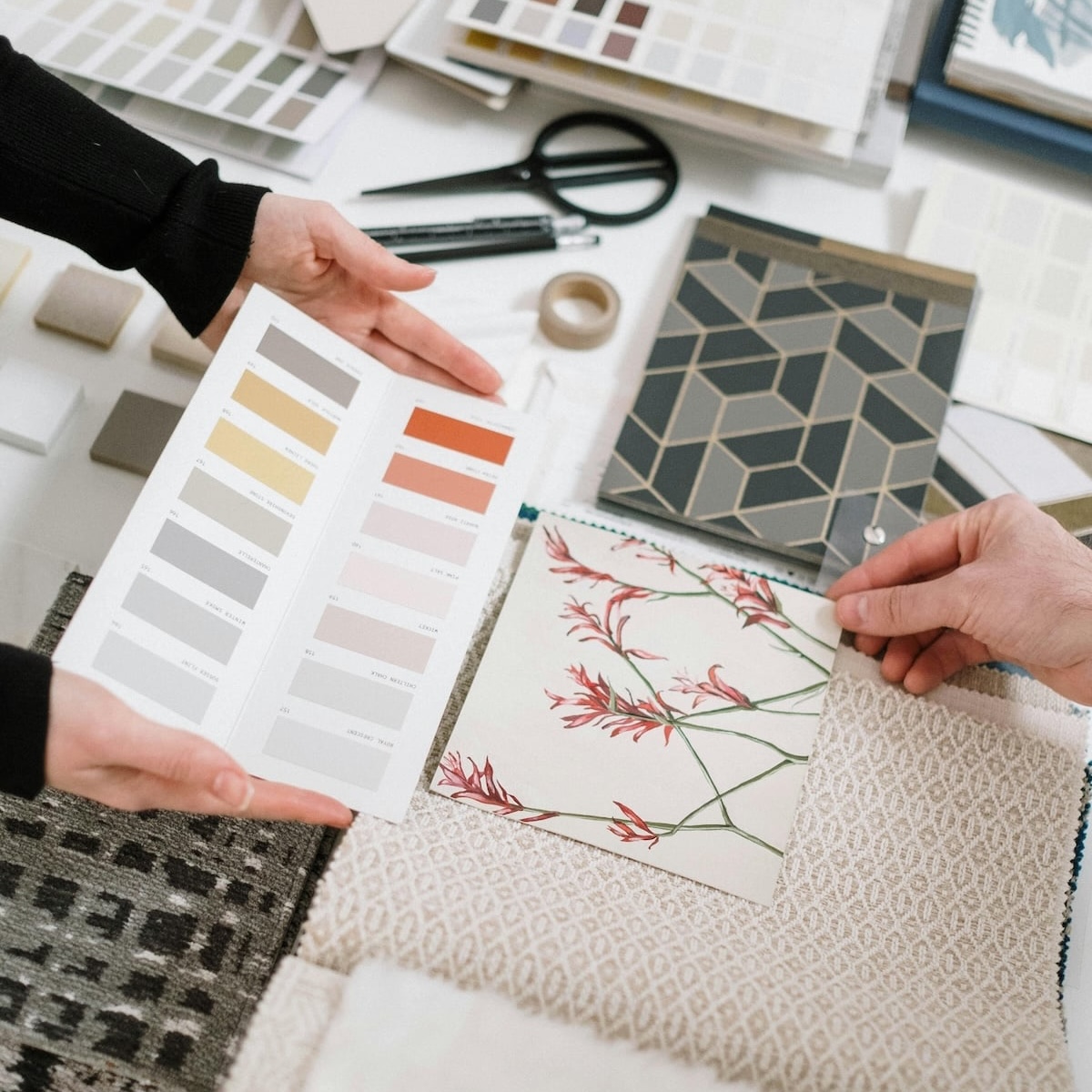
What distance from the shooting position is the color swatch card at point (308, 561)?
0.60 meters

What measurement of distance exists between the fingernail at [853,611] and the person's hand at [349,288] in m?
0.31

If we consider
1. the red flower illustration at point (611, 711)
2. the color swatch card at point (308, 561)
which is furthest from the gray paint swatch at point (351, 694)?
the red flower illustration at point (611, 711)

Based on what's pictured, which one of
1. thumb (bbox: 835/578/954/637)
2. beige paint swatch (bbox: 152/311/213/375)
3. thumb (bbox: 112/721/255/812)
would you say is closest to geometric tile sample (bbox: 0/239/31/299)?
beige paint swatch (bbox: 152/311/213/375)

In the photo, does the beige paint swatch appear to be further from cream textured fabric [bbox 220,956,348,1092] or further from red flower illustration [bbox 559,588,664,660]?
cream textured fabric [bbox 220,956,348,1092]

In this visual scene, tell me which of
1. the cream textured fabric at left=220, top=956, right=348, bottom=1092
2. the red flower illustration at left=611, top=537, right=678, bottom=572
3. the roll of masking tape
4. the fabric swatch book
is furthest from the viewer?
the fabric swatch book

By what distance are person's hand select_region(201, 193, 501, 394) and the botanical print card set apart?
160mm

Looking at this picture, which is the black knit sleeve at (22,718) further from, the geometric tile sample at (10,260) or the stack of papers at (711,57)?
the stack of papers at (711,57)

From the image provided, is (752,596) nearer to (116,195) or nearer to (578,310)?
(578,310)

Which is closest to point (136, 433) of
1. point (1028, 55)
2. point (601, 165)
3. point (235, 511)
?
point (235, 511)

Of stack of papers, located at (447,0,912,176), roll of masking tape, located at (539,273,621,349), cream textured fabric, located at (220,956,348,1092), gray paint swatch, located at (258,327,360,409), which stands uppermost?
stack of papers, located at (447,0,912,176)

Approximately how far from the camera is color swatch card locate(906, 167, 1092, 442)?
85cm

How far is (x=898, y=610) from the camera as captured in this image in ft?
2.22

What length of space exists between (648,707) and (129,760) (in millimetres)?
323

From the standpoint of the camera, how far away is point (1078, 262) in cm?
93
